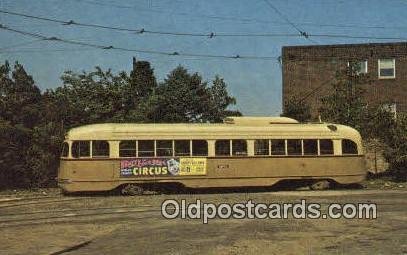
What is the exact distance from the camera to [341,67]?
1500 inches

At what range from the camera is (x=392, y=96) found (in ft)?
123

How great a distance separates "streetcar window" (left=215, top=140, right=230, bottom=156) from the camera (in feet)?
76.9

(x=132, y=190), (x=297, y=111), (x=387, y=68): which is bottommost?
(x=132, y=190)

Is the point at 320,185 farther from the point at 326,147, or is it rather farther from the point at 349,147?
the point at 349,147

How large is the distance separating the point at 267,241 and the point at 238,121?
40.1ft

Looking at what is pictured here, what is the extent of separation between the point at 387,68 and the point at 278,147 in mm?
16407

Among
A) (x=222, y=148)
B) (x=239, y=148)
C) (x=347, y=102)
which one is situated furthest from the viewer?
(x=347, y=102)

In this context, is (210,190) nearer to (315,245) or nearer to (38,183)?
(38,183)

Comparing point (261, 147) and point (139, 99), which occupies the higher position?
point (139, 99)

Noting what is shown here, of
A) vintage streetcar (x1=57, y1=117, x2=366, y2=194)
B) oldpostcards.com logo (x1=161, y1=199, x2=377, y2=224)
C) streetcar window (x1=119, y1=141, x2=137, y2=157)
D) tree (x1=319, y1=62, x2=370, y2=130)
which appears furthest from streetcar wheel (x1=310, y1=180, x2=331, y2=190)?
streetcar window (x1=119, y1=141, x2=137, y2=157)

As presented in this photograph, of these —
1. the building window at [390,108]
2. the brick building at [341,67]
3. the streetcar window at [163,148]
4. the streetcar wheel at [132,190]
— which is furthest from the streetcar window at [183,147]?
the brick building at [341,67]

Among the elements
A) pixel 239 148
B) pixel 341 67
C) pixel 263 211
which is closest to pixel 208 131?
pixel 239 148

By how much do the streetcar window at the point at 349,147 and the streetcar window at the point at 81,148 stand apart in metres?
9.87

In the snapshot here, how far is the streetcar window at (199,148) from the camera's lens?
76.2ft
